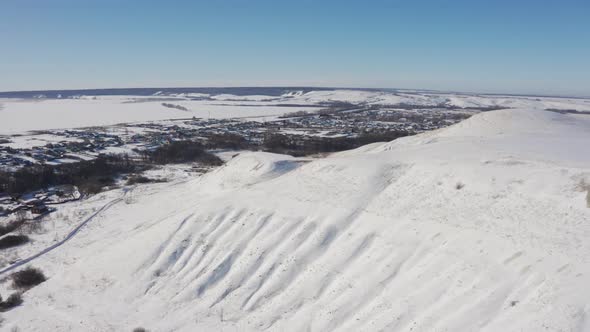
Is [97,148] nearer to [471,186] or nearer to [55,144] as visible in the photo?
[55,144]

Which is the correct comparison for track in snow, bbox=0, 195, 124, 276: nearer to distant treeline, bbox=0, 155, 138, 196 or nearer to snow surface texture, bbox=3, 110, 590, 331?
snow surface texture, bbox=3, 110, 590, 331

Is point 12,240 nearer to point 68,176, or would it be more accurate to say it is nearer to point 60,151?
point 68,176

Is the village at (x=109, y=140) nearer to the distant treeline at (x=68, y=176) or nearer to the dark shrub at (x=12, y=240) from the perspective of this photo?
the distant treeline at (x=68, y=176)

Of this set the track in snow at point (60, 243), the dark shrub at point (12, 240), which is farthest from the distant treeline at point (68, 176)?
the dark shrub at point (12, 240)

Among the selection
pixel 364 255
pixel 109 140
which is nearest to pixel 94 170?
pixel 109 140

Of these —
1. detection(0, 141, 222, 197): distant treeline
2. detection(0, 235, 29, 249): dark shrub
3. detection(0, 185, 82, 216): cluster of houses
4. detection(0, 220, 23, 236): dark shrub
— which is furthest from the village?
detection(0, 235, 29, 249): dark shrub

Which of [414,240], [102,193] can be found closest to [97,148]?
[102,193]
